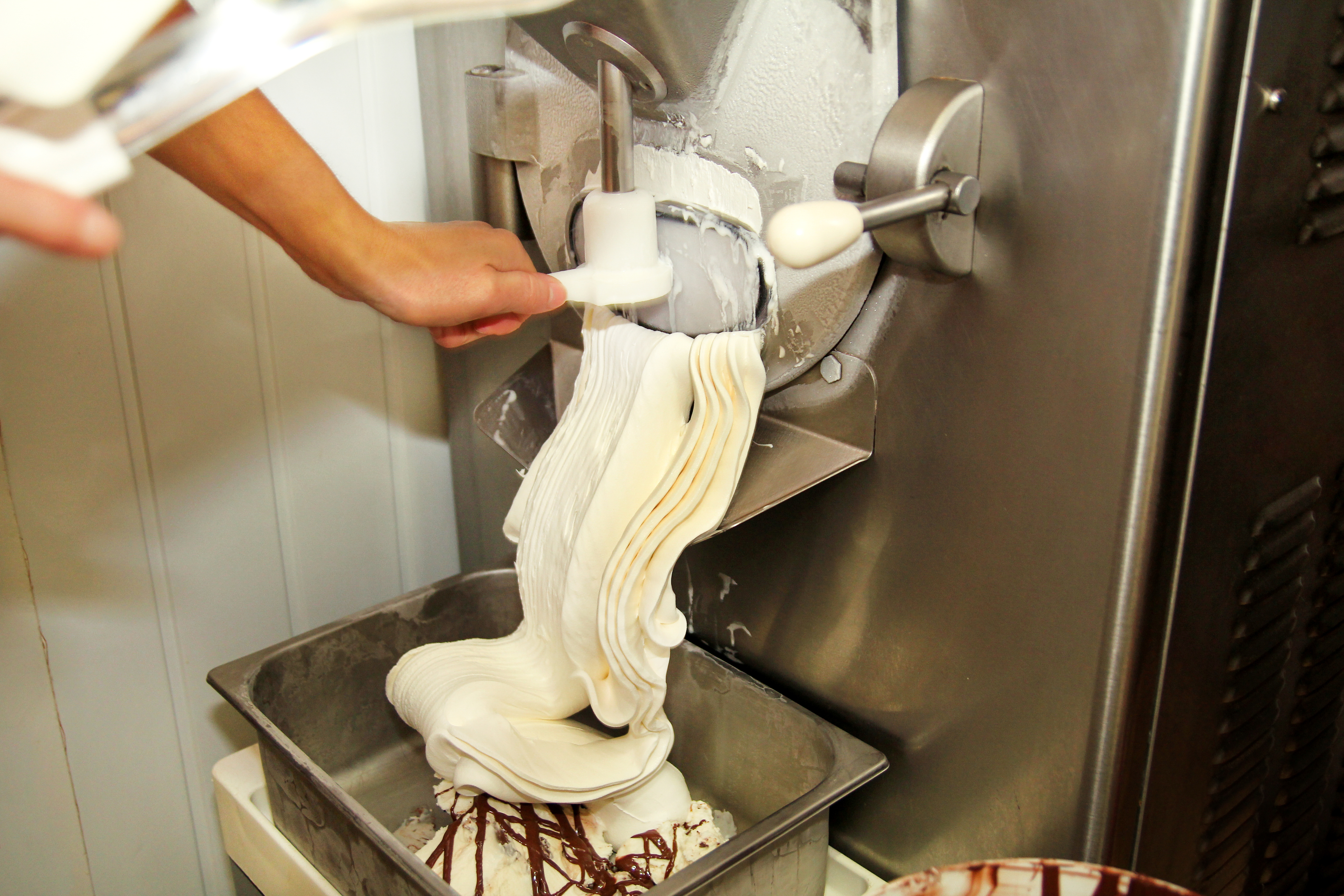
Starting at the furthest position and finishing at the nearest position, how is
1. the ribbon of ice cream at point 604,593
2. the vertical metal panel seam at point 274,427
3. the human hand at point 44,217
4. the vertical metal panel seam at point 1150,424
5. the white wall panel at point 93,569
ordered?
1. the vertical metal panel seam at point 274,427
2. the white wall panel at point 93,569
3. the ribbon of ice cream at point 604,593
4. the vertical metal panel seam at point 1150,424
5. the human hand at point 44,217

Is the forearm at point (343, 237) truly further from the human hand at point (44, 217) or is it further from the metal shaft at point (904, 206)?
the human hand at point (44, 217)

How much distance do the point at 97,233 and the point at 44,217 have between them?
0.04ft

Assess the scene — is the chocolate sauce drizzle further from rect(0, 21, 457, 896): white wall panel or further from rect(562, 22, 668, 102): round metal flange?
rect(562, 22, 668, 102): round metal flange

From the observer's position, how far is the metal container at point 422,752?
0.75 m

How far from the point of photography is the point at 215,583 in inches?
44.9

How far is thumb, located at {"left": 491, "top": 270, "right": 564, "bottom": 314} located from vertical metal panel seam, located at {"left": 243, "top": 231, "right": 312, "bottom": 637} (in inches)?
16.1

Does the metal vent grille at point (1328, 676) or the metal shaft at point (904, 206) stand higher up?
the metal shaft at point (904, 206)

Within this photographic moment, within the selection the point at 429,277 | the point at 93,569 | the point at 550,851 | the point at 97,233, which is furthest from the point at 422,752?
the point at 97,233

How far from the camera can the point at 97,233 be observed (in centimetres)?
29

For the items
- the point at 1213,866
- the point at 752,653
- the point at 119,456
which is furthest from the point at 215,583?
the point at 1213,866

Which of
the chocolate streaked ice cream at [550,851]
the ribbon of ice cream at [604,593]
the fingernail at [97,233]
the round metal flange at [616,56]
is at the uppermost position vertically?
the round metal flange at [616,56]

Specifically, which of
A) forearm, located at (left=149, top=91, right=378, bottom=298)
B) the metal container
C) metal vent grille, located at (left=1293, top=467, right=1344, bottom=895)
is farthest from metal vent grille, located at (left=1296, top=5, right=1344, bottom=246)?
forearm, located at (left=149, top=91, right=378, bottom=298)

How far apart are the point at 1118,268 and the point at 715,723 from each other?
55cm

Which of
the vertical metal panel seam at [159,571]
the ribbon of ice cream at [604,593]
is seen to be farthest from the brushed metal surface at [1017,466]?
the vertical metal panel seam at [159,571]
